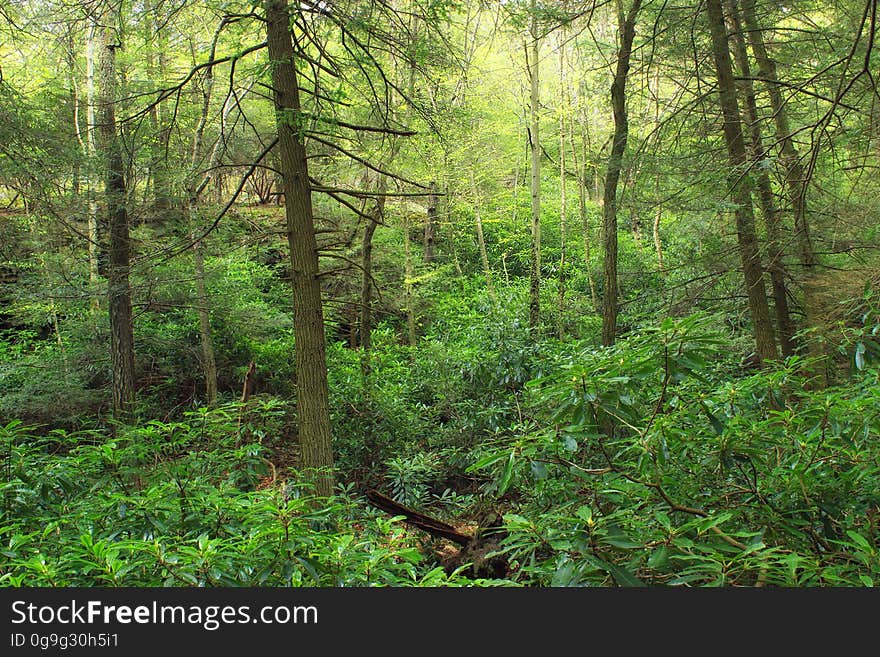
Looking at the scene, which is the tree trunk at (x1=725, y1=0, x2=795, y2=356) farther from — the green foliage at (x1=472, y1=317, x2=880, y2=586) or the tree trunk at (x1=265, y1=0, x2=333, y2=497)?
the tree trunk at (x1=265, y1=0, x2=333, y2=497)

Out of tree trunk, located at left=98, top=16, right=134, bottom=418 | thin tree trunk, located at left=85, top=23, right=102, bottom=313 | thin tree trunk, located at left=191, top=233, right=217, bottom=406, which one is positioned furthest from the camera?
thin tree trunk, located at left=191, top=233, right=217, bottom=406

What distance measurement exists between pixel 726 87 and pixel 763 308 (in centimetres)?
258

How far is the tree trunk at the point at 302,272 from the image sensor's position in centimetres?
523

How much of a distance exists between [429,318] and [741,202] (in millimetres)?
9437

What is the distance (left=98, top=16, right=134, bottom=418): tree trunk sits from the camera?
779cm

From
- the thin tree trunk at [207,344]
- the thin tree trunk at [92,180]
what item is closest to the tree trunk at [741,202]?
the thin tree trunk at [92,180]

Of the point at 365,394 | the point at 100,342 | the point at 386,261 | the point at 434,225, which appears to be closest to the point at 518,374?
the point at 365,394

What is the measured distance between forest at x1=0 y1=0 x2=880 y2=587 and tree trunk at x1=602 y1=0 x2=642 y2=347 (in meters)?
0.05

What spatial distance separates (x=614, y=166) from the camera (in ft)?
26.9

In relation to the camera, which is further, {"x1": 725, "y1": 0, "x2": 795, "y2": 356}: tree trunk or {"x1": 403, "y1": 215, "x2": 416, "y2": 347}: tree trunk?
{"x1": 403, "y1": 215, "x2": 416, "y2": 347}: tree trunk

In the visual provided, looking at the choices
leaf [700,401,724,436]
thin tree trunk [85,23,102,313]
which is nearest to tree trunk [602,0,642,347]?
leaf [700,401,724,436]

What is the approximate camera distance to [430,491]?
26.0 ft

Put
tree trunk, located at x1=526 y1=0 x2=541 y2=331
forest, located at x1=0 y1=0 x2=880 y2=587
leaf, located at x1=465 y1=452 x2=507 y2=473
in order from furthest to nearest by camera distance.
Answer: tree trunk, located at x1=526 y1=0 x2=541 y2=331 → forest, located at x1=0 y1=0 x2=880 y2=587 → leaf, located at x1=465 y1=452 x2=507 y2=473

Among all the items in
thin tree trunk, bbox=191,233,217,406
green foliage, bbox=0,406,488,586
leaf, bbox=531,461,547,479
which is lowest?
green foliage, bbox=0,406,488,586
